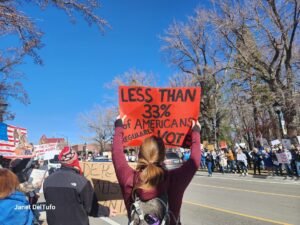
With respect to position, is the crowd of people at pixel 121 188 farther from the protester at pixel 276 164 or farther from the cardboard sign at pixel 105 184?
the protester at pixel 276 164

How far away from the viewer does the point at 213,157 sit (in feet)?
101

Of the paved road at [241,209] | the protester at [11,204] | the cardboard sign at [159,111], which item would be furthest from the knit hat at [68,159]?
the paved road at [241,209]

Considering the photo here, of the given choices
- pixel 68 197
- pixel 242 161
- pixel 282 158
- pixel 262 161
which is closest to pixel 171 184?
pixel 68 197

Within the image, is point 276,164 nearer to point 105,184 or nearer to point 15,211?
point 105,184

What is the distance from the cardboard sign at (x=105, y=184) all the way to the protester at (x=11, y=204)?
47.8 inches

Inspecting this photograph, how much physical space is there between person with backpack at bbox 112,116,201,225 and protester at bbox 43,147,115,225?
2.79ft

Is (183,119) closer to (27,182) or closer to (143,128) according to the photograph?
(143,128)

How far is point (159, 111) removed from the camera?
14.2 feet

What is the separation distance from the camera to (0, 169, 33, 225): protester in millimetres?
3658

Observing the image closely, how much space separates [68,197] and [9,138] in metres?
6.59

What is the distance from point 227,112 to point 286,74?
22.3 metres

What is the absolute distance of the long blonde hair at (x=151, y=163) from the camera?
2881 millimetres

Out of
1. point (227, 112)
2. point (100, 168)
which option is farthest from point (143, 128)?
point (227, 112)

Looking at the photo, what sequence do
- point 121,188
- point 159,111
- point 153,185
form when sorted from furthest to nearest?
point 159,111 < point 121,188 < point 153,185
